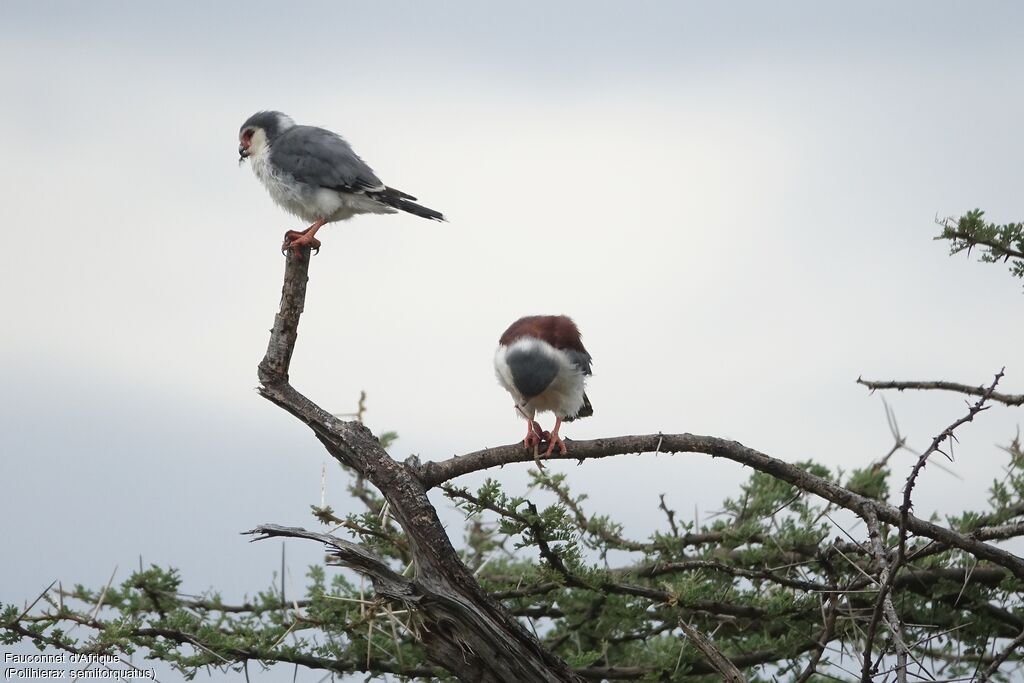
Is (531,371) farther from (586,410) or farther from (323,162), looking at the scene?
(323,162)

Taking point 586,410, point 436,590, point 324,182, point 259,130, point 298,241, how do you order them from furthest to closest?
point 259,130
point 324,182
point 586,410
point 298,241
point 436,590

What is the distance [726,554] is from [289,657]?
2.77m

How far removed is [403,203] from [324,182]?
53 cm

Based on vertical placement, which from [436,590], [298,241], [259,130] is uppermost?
[259,130]

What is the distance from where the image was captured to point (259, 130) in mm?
7656

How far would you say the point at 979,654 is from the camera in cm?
613

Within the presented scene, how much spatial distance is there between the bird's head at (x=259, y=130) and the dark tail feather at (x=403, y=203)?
1.10 metres

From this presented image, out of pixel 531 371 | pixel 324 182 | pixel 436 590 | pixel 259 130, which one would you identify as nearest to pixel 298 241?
pixel 324 182

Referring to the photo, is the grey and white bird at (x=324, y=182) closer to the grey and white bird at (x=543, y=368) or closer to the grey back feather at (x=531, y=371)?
the grey and white bird at (x=543, y=368)

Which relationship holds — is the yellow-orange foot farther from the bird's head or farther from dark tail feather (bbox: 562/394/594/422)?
dark tail feather (bbox: 562/394/594/422)

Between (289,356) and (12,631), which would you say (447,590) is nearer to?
(289,356)

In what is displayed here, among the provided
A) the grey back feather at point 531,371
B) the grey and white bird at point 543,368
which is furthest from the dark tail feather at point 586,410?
the grey back feather at point 531,371

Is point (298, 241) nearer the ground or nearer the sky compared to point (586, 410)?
nearer the sky

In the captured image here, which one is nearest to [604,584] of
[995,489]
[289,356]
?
[289,356]
